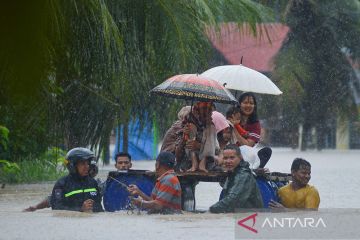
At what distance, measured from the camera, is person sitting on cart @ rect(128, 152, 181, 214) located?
26.3 feet

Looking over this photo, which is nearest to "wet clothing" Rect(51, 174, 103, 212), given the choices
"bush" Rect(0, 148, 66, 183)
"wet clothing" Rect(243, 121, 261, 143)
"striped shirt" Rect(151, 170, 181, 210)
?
"striped shirt" Rect(151, 170, 181, 210)

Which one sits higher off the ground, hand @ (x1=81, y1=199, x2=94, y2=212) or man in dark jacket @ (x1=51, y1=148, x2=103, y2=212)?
man in dark jacket @ (x1=51, y1=148, x2=103, y2=212)

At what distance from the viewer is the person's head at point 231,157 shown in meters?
8.20

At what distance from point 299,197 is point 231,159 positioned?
0.73 meters

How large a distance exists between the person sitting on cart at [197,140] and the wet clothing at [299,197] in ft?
2.32

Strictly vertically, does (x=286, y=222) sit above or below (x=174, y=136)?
below

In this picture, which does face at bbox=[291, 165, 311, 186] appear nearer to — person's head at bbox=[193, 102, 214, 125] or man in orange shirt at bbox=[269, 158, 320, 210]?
man in orange shirt at bbox=[269, 158, 320, 210]

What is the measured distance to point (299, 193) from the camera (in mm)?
8508

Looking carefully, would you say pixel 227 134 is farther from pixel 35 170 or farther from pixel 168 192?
pixel 35 170

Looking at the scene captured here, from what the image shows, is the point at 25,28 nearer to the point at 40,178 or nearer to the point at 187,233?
the point at 187,233

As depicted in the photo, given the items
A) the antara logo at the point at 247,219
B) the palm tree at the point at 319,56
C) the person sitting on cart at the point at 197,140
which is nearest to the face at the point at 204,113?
the person sitting on cart at the point at 197,140

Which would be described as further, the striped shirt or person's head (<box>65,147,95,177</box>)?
person's head (<box>65,147,95,177</box>)

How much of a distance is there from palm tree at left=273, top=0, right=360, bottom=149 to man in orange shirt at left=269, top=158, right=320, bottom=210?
28855mm

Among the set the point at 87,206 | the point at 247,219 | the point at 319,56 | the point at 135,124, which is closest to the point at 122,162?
the point at 87,206
